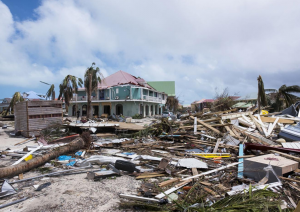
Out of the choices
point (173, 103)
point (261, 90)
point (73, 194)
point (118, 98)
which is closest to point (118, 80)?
point (118, 98)

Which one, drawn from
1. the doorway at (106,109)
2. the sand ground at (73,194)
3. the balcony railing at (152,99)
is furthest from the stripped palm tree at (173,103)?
the sand ground at (73,194)

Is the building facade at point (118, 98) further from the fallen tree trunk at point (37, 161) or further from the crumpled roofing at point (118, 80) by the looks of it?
the fallen tree trunk at point (37, 161)

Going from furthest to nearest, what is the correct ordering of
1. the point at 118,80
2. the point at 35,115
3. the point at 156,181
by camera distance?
the point at 118,80 < the point at 35,115 < the point at 156,181

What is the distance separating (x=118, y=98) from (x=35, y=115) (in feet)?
69.7

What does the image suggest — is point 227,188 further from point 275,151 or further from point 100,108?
point 100,108

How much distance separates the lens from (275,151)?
6.32 metres

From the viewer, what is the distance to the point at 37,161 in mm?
5762

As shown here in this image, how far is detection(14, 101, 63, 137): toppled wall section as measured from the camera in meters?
11.5

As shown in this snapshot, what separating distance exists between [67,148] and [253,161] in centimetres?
603

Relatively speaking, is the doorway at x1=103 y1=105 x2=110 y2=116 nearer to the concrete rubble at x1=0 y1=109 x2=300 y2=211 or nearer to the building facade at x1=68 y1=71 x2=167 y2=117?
the building facade at x1=68 y1=71 x2=167 y2=117

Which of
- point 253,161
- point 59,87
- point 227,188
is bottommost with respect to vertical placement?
point 227,188

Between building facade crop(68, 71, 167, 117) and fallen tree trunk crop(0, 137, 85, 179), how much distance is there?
24118mm

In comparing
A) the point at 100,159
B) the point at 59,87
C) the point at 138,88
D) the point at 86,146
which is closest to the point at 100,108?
the point at 138,88

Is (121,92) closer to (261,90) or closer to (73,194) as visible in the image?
(261,90)
